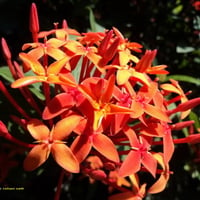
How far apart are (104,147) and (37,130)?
0.14 m

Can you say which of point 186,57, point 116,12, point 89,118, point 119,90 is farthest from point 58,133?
point 186,57

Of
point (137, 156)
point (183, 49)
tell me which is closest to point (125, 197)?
point (137, 156)

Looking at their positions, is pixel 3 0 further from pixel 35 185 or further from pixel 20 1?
pixel 35 185

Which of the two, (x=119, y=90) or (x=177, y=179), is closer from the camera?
(x=119, y=90)

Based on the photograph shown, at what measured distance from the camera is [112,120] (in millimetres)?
782

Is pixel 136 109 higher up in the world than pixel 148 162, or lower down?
higher up

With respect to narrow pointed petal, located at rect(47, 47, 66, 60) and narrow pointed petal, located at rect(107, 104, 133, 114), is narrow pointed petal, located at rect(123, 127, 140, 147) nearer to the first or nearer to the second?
narrow pointed petal, located at rect(107, 104, 133, 114)

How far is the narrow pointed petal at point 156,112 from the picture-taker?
815 millimetres

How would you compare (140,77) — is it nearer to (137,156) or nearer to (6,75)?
(137,156)

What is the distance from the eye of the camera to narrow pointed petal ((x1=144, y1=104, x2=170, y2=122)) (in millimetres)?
815

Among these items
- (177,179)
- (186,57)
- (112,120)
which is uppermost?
(112,120)

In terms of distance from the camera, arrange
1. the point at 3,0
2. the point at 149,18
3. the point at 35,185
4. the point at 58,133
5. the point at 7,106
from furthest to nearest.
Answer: the point at 149,18 → the point at 35,185 → the point at 3,0 → the point at 7,106 → the point at 58,133

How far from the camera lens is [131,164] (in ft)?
2.55

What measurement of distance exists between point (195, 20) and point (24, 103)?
853 millimetres
